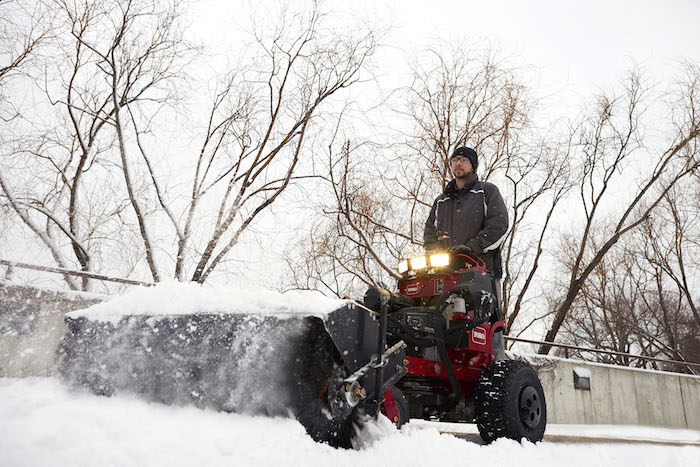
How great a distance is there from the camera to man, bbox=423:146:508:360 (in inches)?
168

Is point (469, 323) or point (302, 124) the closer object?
point (469, 323)

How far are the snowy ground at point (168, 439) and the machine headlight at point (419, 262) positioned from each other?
1.52 m

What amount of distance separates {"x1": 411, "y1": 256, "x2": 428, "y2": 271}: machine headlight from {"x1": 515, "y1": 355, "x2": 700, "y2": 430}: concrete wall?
581 centimetres

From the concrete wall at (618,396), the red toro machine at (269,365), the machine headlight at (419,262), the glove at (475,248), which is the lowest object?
the concrete wall at (618,396)

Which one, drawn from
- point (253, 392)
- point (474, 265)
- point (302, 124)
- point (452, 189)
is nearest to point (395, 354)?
point (253, 392)

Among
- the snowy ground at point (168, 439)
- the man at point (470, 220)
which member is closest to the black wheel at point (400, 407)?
the snowy ground at point (168, 439)

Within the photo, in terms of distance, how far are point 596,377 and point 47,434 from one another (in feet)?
36.9

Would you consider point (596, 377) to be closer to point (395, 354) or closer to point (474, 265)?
point (474, 265)

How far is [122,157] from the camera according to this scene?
33.3ft

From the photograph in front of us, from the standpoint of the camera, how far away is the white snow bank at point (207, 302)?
8.20 feet

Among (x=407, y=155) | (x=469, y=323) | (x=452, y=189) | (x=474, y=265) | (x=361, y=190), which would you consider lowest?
(x=469, y=323)

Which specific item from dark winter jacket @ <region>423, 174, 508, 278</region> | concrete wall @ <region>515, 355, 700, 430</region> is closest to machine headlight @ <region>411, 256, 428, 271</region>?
dark winter jacket @ <region>423, 174, 508, 278</region>

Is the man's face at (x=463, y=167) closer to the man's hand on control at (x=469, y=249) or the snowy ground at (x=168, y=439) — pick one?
the man's hand on control at (x=469, y=249)

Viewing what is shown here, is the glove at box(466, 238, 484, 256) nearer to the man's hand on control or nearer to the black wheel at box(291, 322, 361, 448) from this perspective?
the man's hand on control
